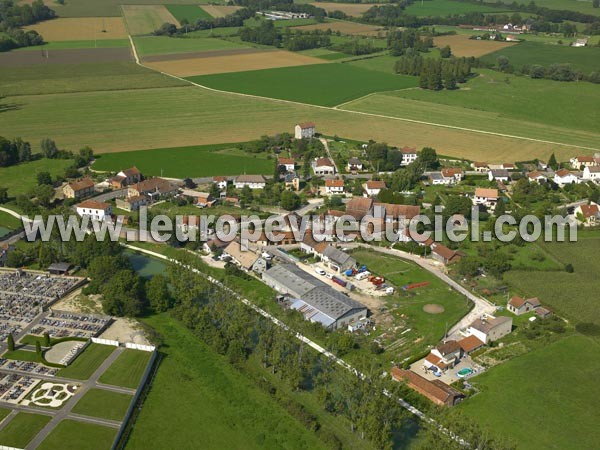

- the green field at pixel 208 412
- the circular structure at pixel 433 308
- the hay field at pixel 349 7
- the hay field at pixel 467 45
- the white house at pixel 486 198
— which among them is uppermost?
the hay field at pixel 349 7

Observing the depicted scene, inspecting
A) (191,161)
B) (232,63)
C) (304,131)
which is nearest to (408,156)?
(304,131)

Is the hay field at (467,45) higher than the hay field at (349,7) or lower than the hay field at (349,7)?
lower

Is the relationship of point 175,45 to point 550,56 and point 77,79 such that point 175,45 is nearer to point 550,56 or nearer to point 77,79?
point 77,79

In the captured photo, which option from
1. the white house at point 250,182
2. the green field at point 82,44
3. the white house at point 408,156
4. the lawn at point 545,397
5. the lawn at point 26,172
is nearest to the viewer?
the lawn at point 545,397

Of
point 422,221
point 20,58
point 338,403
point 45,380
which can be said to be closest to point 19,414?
point 45,380

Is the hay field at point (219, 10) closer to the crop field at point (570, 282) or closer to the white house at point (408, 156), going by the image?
the white house at point (408, 156)

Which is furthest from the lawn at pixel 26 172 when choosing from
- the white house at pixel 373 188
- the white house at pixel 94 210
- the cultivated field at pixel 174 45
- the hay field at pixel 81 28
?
the hay field at pixel 81 28

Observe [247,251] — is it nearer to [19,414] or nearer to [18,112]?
[19,414]
